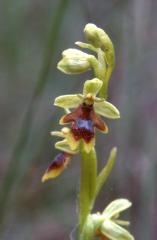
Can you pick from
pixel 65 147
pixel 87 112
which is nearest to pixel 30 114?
pixel 65 147

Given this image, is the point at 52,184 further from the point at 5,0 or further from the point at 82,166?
the point at 82,166

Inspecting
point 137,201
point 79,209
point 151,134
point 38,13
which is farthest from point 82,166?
point 38,13

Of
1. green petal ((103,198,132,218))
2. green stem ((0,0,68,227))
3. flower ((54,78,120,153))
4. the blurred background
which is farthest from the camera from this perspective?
the blurred background

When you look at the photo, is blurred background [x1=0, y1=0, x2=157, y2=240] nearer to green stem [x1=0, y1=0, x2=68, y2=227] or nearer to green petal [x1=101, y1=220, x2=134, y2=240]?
green stem [x1=0, y1=0, x2=68, y2=227]

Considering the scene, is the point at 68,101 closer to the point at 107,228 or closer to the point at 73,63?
the point at 73,63

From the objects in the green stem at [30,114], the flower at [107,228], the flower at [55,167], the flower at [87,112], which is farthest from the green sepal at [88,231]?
the green stem at [30,114]

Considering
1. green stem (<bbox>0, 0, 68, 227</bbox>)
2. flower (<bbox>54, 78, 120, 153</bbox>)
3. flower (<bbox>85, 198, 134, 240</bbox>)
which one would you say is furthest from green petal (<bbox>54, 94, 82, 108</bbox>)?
green stem (<bbox>0, 0, 68, 227</bbox>)
